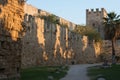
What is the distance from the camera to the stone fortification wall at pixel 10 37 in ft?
38.3

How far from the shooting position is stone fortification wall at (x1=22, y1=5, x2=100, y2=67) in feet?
98.3

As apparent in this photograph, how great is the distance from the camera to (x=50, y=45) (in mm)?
35500

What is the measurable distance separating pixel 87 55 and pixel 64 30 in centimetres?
883

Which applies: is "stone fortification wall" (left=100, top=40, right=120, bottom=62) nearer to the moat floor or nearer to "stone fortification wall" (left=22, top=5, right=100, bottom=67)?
"stone fortification wall" (left=22, top=5, right=100, bottom=67)

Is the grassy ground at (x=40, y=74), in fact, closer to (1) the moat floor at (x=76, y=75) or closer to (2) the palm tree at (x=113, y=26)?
(1) the moat floor at (x=76, y=75)

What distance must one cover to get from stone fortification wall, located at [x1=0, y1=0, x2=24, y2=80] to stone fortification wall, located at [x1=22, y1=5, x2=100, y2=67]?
51.2ft

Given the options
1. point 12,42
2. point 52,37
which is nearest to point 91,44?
point 52,37

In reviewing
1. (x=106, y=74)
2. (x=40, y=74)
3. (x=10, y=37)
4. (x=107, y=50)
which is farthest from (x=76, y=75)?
(x=107, y=50)

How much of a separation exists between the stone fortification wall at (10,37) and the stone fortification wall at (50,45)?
15.6 m

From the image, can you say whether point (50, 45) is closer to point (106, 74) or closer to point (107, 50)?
point (106, 74)

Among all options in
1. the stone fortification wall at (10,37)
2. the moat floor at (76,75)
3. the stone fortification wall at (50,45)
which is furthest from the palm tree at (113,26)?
the stone fortification wall at (10,37)

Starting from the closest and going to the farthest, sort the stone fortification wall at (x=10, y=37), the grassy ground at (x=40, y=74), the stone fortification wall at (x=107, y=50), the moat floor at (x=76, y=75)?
the stone fortification wall at (x=10, y=37)
the grassy ground at (x=40, y=74)
the moat floor at (x=76, y=75)
the stone fortification wall at (x=107, y=50)

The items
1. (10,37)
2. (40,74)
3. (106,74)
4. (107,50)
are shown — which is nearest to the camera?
(10,37)

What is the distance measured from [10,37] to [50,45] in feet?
76.4
